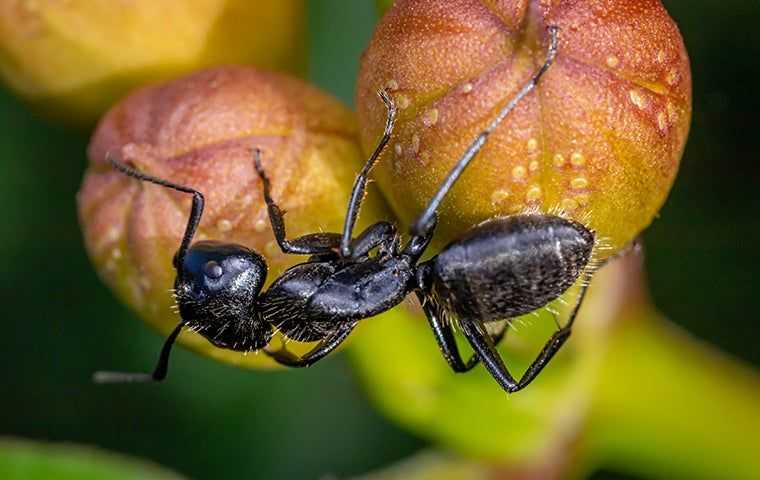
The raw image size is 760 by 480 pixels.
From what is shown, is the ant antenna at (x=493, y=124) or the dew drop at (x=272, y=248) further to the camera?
the dew drop at (x=272, y=248)

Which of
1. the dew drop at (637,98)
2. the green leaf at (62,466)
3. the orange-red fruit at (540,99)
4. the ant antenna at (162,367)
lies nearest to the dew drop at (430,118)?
the orange-red fruit at (540,99)

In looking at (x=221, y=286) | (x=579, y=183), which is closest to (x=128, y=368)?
(x=221, y=286)

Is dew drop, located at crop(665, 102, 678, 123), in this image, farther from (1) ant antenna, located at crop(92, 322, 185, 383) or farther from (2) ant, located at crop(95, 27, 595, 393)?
(1) ant antenna, located at crop(92, 322, 185, 383)

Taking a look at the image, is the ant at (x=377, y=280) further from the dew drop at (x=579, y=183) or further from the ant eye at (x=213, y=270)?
the dew drop at (x=579, y=183)

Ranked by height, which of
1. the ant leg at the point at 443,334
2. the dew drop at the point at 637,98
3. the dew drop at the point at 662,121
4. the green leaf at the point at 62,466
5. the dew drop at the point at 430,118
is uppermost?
the dew drop at the point at 637,98

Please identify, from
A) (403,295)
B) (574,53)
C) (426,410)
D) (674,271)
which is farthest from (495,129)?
(674,271)

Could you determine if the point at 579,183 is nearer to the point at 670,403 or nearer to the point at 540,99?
the point at 540,99

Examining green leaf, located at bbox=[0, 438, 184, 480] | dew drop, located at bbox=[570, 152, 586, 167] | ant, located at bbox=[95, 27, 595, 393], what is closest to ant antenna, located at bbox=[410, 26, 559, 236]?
ant, located at bbox=[95, 27, 595, 393]
